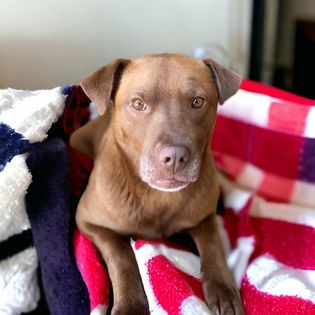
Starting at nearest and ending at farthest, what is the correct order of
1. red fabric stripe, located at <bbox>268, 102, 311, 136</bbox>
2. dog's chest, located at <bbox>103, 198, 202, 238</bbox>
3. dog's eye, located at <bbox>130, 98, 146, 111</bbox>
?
dog's eye, located at <bbox>130, 98, 146, 111</bbox> → dog's chest, located at <bbox>103, 198, 202, 238</bbox> → red fabric stripe, located at <bbox>268, 102, 311, 136</bbox>

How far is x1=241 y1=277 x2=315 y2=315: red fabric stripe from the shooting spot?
142 centimetres

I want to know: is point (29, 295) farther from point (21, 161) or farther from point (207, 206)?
point (207, 206)

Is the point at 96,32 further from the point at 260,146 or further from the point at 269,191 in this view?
the point at 269,191

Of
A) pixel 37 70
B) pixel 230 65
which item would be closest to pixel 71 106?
pixel 37 70

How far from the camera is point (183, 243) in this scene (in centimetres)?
172

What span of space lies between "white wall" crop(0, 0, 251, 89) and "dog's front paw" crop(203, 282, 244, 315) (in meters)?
1.14

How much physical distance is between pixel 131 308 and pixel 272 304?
1.33ft

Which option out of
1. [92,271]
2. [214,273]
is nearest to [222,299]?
[214,273]

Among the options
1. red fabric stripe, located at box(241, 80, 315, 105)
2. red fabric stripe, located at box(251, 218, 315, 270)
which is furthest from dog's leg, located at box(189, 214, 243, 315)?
red fabric stripe, located at box(241, 80, 315, 105)

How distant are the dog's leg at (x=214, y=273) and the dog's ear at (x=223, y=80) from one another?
42cm

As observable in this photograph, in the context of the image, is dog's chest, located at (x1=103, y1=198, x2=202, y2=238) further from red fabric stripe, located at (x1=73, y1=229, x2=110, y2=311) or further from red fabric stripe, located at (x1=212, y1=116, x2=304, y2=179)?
red fabric stripe, located at (x1=212, y1=116, x2=304, y2=179)

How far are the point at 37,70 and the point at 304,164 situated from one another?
3.75ft

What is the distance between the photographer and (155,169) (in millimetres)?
1409

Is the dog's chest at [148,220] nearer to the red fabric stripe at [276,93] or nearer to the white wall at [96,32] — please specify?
the red fabric stripe at [276,93]
